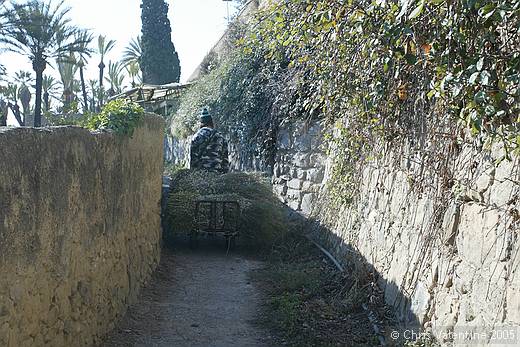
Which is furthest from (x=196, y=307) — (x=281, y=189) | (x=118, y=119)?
(x=281, y=189)

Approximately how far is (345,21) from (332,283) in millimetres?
2757

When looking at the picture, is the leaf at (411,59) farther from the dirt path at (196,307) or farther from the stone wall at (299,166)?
the stone wall at (299,166)

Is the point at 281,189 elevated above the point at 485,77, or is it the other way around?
the point at 485,77

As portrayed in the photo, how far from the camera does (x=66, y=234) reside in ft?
13.1

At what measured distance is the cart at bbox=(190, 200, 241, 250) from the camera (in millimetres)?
8594

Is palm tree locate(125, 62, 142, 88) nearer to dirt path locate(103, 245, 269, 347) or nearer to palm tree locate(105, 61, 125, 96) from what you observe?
palm tree locate(105, 61, 125, 96)

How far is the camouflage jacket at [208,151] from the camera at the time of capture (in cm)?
995

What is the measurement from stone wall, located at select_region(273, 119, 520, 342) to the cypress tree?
89.3 feet

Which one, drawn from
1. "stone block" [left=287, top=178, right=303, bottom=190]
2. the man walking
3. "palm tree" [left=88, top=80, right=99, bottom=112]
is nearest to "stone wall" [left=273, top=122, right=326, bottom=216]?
"stone block" [left=287, top=178, right=303, bottom=190]

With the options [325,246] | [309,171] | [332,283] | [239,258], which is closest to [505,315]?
[332,283]

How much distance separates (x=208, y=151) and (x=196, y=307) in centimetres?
398

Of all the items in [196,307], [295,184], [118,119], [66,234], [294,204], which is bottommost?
[196,307]

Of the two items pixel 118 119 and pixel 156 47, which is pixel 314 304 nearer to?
pixel 118 119

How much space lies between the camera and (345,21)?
5.09 meters
